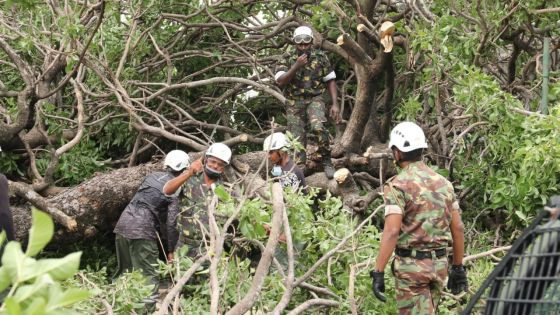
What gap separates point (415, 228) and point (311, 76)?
3789mm

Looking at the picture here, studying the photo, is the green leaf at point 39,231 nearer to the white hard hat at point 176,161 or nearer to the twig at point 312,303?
the twig at point 312,303

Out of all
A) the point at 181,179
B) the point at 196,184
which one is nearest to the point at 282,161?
the point at 196,184

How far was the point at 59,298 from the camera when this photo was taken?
195 cm

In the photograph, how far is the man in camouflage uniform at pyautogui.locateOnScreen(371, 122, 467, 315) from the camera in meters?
5.31

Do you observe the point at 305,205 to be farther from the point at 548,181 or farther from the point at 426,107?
the point at 426,107

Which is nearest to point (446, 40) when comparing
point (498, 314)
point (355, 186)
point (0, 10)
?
point (355, 186)

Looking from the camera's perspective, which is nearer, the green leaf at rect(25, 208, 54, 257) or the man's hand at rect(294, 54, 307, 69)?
the green leaf at rect(25, 208, 54, 257)

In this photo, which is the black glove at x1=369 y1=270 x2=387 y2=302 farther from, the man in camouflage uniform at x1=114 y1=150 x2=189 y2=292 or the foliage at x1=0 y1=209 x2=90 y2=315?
the foliage at x1=0 y1=209 x2=90 y2=315

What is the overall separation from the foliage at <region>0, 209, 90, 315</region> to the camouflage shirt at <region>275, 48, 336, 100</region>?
6.92m

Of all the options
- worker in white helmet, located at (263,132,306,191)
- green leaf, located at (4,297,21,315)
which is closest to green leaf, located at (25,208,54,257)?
green leaf, located at (4,297,21,315)

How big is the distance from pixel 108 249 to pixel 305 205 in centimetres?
364

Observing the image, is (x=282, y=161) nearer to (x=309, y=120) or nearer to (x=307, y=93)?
(x=309, y=120)

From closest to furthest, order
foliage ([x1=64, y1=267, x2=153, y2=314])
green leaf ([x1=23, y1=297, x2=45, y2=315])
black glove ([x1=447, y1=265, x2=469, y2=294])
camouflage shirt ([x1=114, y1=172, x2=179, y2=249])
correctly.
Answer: green leaf ([x1=23, y1=297, x2=45, y2=315]) < black glove ([x1=447, y1=265, x2=469, y2=294]) < foliage ([x1=64, y1=267, x2=153, y2=314]) < camouflage shirt ([x1=114, y1=172, x2=179, y2=249])

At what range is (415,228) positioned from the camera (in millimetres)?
5348
